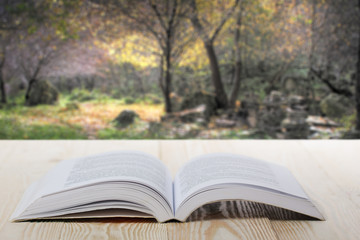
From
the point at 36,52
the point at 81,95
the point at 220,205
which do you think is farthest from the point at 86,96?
the point at 220,205

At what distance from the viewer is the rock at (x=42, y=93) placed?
241 centimetres

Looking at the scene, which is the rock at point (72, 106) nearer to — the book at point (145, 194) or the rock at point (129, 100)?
the rock at point (129, 100)

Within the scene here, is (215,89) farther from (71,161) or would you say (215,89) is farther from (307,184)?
(71,161)

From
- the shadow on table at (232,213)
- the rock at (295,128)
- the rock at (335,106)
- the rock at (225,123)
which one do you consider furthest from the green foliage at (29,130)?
the rock at (335,106)

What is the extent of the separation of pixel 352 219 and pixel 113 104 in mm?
1871

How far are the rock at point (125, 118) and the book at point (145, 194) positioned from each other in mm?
1518

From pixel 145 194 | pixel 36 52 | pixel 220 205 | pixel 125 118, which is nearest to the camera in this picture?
pixel 145 194

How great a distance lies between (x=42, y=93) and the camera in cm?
243

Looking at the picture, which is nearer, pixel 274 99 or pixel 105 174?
pixel 105 174

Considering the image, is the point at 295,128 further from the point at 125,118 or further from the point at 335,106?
the point at 125,118

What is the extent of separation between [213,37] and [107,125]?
39.0 inches

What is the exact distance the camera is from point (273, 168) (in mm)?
1069

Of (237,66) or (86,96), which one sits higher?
(237,66)

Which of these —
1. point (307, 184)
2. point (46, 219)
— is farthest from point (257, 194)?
point (46, 219)
